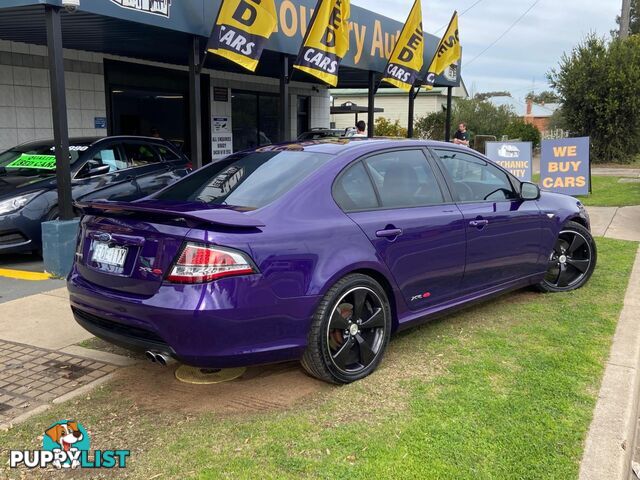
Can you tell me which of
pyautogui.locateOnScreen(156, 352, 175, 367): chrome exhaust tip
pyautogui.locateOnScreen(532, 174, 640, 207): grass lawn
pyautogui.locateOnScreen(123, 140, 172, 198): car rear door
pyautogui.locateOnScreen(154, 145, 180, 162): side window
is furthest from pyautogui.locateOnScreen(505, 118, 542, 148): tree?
pyautogui.locateOnScreen(156, 352, 175, 367): chrome exhaust tip

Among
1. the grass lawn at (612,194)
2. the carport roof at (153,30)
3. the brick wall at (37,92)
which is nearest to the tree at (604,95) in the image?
the grass lawn at (612,194)

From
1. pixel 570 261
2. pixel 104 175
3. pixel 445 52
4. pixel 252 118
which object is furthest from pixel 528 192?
pixel 252 118

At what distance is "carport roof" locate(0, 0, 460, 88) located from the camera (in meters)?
7.87

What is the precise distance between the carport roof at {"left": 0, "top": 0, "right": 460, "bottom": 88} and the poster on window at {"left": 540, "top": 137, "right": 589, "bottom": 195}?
14.8 ft

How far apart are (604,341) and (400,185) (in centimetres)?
203

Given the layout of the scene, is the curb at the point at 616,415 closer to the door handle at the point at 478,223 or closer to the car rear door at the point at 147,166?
the door handle at the point at 478,223

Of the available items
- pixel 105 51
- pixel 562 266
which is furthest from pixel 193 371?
pixel 105 51

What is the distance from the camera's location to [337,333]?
3.77 meters

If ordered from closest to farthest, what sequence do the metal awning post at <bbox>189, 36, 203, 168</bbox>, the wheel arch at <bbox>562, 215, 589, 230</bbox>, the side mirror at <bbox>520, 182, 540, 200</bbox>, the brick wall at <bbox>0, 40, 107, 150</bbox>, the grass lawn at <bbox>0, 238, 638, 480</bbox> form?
the grass lawn at <bbox>0, 238, 638, 480</bbox> → the side mirror at <bbox>520, 182, 540, 200</bbox> → the wheel arch at <bbox>562, 215, 589, 230</bbox> → the metal awning post at <bbox>189, 36, 203, 168</bbox> → the brick wall at <bbox>0, 40, 107, 150</bbox>

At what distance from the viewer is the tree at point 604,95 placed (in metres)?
23.2

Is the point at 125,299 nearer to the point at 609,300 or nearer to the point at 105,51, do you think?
the point at 609,300

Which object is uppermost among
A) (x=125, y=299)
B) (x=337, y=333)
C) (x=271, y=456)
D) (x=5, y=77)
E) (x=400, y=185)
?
(x=5, y=77)

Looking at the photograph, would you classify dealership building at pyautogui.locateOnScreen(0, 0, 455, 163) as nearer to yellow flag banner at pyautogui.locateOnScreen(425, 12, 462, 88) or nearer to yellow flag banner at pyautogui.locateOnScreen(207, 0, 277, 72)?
yellow flag banner at pyautogui.locateOnScreen(207, 0, 277, 72)

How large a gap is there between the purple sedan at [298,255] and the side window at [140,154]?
460cm
